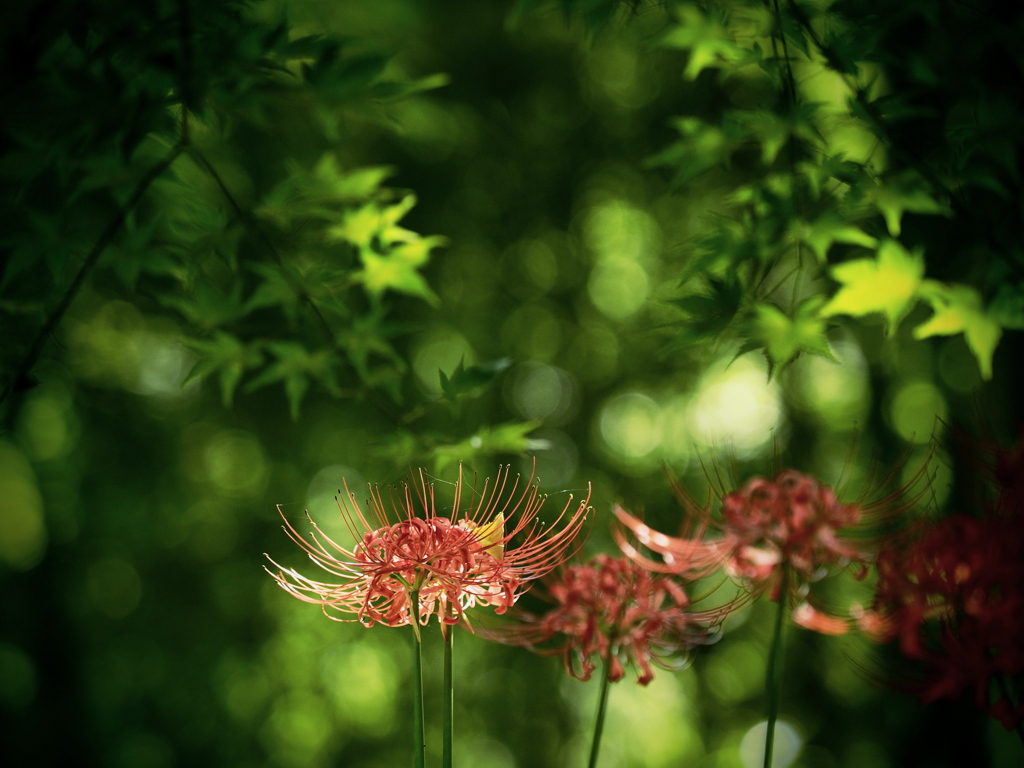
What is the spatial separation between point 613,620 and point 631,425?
109 inches

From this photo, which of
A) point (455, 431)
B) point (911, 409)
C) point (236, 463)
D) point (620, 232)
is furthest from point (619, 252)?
point (236, 463)

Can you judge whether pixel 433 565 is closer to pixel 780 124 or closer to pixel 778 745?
pixel 780 124

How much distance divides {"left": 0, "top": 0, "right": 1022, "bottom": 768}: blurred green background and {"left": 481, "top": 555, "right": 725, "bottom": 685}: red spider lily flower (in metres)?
2.31

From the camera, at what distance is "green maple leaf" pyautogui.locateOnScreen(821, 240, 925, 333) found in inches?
31.3

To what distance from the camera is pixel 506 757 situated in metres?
3.25

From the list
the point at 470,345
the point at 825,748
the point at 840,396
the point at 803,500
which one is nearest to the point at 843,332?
the point at 840,396

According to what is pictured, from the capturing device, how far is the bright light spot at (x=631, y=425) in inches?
131

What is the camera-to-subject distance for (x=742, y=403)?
2730mm

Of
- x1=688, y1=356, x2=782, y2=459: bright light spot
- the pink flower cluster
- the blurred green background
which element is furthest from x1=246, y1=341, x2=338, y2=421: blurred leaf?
the blurred green background

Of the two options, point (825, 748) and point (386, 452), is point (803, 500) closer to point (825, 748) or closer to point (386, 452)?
point (386, 452)

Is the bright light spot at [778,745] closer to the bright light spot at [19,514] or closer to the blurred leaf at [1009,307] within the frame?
the blurred leaf at [1009,307]

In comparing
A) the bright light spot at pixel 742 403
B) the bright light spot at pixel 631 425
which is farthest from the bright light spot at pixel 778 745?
the bright light spot at pixel 631 425

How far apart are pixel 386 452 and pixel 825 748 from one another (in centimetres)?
329

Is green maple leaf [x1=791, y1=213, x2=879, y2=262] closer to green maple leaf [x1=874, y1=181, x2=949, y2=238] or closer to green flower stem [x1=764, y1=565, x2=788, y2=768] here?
green maple leaf [x1=874, y1=181, x2=949, y2=238]
